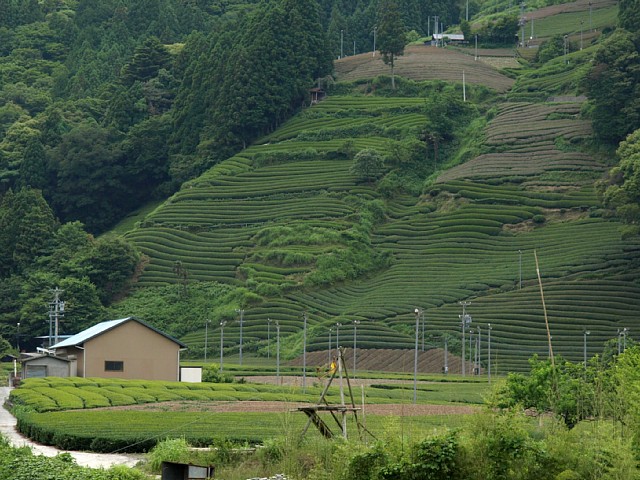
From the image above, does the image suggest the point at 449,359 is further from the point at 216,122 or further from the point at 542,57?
the point at 542,57

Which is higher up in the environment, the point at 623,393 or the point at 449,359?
the point at 623,393

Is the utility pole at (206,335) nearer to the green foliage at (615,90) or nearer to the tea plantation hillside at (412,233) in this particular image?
the tea plantation hillside at (412,233)

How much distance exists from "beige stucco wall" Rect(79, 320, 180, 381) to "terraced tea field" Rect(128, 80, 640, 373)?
14.2 meters

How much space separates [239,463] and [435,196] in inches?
2473

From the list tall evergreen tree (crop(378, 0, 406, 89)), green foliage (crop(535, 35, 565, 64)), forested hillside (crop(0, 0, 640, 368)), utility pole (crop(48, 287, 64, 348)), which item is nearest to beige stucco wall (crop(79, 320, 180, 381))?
utility pole (crop(48, 287, 64, 348))

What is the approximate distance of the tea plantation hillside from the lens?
71250 mm

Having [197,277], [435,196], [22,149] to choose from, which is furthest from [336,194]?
[22,149]

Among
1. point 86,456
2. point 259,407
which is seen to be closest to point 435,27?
point 259,407

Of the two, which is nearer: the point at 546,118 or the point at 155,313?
the point at 155,313

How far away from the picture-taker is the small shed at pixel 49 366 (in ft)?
188

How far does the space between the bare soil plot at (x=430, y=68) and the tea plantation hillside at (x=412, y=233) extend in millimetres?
1700

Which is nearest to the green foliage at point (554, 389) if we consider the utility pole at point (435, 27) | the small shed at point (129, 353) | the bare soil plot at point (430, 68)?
the small shed at point (129, 353)

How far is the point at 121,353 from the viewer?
55.8 m

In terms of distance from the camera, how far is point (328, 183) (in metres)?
93.3
